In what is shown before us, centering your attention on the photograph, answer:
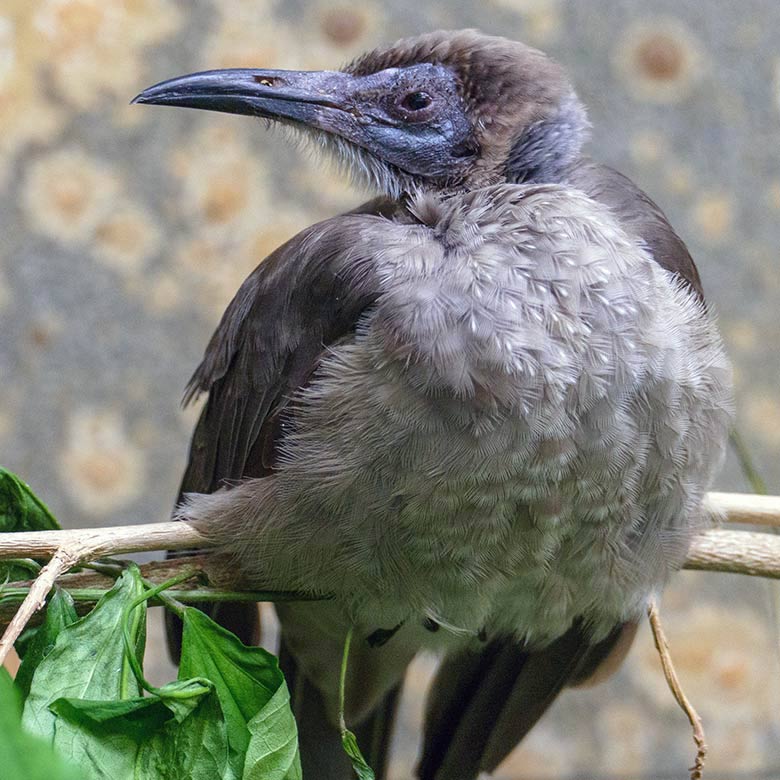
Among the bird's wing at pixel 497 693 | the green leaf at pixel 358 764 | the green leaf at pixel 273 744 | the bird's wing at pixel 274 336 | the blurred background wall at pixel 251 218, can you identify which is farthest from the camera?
the blurred background wall at pixel 251 218

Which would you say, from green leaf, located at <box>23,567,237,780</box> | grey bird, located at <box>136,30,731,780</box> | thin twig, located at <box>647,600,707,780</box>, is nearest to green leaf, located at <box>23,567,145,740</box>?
green leaf, located at <box>23,567,237,780</box>

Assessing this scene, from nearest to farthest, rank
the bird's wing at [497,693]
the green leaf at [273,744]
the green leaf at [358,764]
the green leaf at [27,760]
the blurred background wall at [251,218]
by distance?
the green leaf at [27,760]
the green leaf at [273,744]
the green leaf at [358,764]
the bird's wing at [497,693]
the blurred background wall at [251,218]

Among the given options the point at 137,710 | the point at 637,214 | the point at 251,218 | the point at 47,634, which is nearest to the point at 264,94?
the point at 637,214

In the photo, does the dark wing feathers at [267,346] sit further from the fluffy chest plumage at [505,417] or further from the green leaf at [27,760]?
the green leaf at [27,760]

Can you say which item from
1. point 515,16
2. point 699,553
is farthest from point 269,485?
point 515,16

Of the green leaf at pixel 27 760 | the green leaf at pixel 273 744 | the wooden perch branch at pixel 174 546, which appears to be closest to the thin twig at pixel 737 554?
the wooden perch branch at pixel 174 546

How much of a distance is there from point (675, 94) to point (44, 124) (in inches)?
59.6

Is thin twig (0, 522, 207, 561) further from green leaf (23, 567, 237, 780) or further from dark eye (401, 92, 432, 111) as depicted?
dark eye (401, 92, 432, 111)

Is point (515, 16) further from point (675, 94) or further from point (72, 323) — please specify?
point (72, 323)

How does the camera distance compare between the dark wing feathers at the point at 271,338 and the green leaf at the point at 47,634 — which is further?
the dark wing feathers at the point at 271,338

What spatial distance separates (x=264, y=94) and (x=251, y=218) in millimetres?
1049

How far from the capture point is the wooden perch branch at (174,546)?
1.09 m

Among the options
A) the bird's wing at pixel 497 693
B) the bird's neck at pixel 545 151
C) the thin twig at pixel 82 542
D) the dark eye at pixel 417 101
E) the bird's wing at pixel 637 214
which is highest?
the dark eye at pixel 417 101

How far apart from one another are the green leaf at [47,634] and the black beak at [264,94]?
747mm
